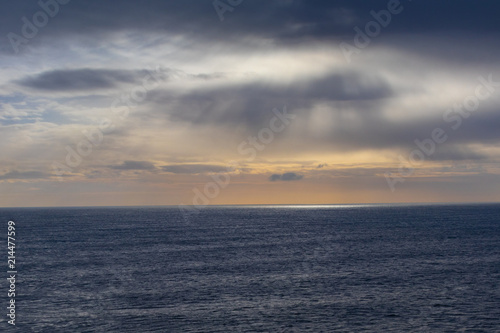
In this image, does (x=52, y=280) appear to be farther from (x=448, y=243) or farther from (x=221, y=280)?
(x=448, y=243)

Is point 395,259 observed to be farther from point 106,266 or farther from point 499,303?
point 106,266

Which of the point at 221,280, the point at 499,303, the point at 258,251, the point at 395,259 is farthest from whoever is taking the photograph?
the point at 258,251

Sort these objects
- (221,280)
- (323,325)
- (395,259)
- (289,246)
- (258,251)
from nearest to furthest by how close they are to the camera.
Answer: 1. (323,325)
2. (221,280)
3. (395,259)
4. (258,251)
5. (289,246)

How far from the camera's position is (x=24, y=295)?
2766 inches

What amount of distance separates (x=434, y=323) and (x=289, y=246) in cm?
7974

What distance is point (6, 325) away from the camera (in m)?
55.4

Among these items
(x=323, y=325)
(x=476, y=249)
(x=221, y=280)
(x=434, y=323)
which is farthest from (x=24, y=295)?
(x=476, y=249)

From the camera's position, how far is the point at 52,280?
8244cm

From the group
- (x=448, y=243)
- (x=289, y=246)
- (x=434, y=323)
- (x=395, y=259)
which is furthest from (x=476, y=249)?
(x=434, y=323)

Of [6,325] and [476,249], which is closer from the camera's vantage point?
[6,325]

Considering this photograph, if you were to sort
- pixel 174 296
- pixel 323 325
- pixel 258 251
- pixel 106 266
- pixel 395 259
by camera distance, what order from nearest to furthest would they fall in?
pixel 323 325, pixel 174 296, pixel 106 266, pixel 395 259, pixel 258 251

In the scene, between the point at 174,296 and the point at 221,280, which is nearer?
the point at 174,296

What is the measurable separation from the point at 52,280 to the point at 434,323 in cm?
6405

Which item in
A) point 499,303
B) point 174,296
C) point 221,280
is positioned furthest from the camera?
point 221,280
